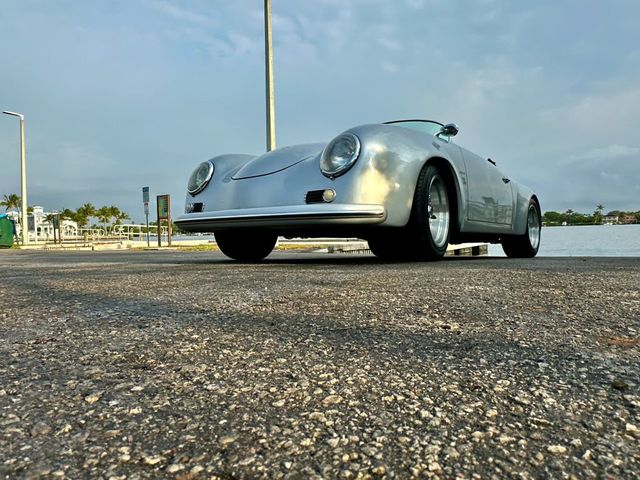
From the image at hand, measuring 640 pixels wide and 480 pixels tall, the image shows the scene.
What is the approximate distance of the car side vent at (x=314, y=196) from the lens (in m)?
3.71

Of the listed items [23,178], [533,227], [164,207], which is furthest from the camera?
[23,178]

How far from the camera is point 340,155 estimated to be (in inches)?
145

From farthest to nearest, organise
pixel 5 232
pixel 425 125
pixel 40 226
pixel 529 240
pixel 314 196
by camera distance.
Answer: pixel 40 226 → pixel 5 232 → pixel 529 240 → pixel 425 125 → pixel 314 196

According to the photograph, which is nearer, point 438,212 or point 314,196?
point 314,196

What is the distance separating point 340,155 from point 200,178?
59.6 inches

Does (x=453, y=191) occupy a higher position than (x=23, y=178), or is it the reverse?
(x=23, y=178)

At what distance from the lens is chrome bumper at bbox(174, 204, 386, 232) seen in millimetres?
3600

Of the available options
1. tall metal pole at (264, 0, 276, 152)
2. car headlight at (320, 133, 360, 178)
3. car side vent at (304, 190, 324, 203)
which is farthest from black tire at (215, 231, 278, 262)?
tall metal pole at (264, 0, 276, 152)

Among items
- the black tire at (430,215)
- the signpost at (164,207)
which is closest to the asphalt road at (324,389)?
the black tire at (430,215)

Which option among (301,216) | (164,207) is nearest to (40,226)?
(164,207)

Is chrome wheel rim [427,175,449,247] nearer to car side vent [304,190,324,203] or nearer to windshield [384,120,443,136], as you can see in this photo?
windshield [384,120,443,136]

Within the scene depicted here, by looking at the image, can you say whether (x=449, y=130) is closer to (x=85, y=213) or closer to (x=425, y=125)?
(x=425, y=125)

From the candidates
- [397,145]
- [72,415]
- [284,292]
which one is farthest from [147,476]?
[397,145]

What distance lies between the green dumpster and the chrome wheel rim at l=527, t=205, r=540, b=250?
1875 cm
